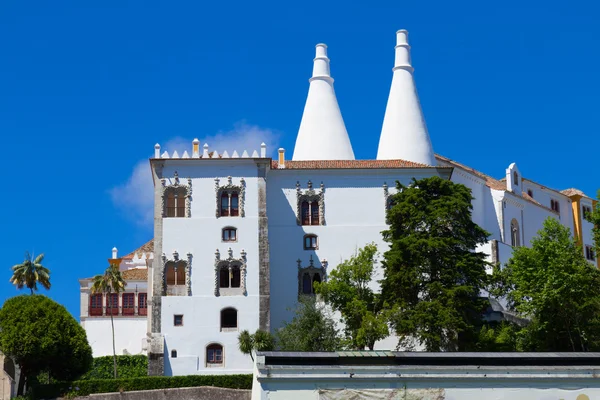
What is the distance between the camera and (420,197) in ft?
188

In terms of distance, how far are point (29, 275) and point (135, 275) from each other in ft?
22.9

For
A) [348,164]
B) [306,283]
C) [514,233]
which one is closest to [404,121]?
[348,164]

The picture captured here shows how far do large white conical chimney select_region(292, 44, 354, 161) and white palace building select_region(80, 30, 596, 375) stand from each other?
0.09m

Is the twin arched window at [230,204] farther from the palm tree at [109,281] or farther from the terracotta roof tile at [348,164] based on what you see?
the palm tree at [109,281]

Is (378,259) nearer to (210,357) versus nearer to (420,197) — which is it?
(420,197)

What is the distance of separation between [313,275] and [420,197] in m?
9.62

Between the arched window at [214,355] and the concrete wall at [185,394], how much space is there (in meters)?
6.01

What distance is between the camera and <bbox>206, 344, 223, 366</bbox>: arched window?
59969mm

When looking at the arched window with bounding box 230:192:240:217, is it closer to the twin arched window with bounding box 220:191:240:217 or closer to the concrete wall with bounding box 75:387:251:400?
the twin arched window with bounding box 220:191:240:217

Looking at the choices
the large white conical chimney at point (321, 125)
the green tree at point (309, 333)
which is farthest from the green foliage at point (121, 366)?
the large white conical chimney at point (321, 125)

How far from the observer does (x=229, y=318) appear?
61094 millimetres

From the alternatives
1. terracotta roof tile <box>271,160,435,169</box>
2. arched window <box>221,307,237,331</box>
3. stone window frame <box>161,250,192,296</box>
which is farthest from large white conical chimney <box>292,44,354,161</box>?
arched window <box>221,307,237,331</box>

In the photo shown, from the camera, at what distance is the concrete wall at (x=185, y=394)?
176 ft

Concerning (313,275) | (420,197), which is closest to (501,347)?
(420,197)
